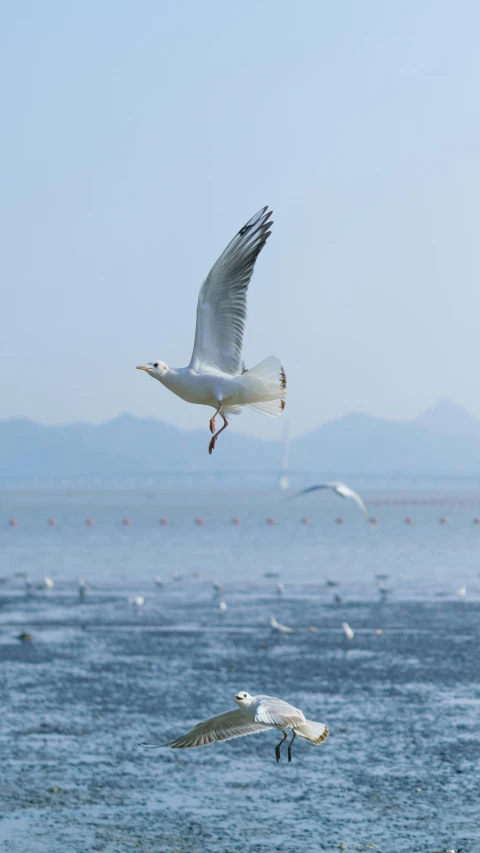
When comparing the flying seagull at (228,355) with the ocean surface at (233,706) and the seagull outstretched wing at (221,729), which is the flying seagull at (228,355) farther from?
the ocean surface at (233,706)

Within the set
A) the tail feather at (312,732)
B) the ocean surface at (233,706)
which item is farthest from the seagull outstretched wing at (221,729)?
the ocean surface at (233,706)

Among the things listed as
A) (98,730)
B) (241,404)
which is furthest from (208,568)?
(241,404)

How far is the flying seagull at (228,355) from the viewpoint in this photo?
920cm

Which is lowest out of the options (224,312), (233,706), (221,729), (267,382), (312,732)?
(233,706)

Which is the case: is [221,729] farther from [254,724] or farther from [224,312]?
[224,312]

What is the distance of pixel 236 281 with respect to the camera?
31.5 feet

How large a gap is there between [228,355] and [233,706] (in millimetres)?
19339

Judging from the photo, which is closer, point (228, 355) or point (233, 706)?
point (228, 355)

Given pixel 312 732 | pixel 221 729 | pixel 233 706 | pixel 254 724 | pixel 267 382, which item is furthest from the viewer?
pixel 233 706

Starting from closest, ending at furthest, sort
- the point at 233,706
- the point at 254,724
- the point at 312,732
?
the point at 312,732 < the point at 254,724 < the point at 233,706

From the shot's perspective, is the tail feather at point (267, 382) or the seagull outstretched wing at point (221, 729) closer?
the tail feather at point (267, 382)

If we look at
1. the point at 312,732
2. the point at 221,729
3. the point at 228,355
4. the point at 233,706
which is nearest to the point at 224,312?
the point at 228,355

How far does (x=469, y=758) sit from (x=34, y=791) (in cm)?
825

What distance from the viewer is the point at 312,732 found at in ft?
39.6
